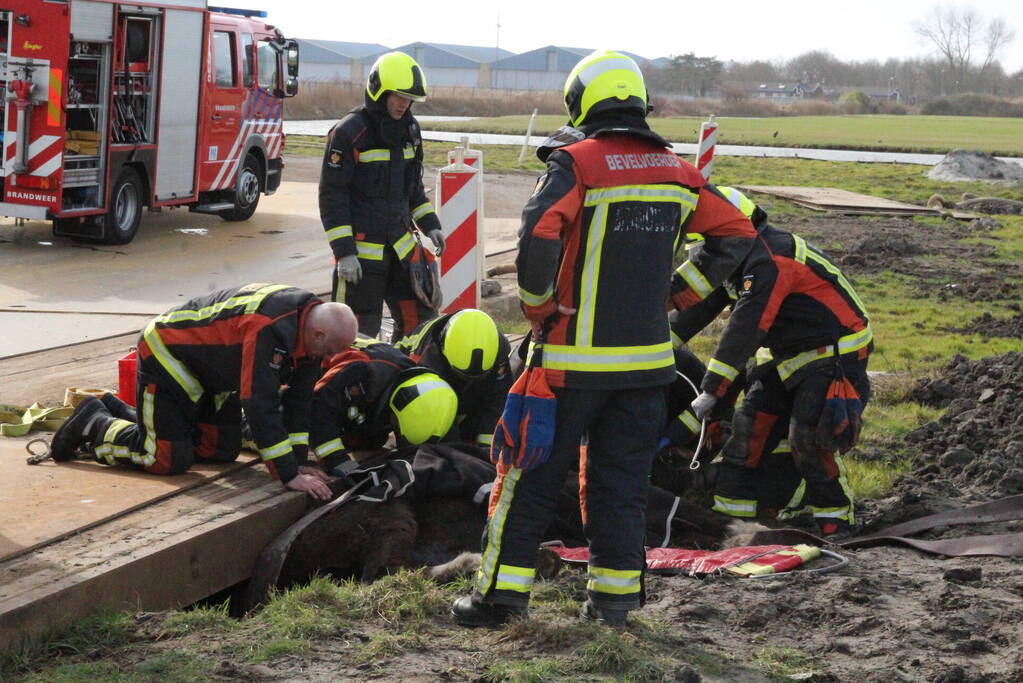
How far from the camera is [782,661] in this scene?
13.6 ft

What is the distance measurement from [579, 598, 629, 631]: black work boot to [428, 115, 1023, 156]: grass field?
31361 mm

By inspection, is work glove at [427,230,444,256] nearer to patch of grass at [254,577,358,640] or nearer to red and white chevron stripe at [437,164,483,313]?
red and white chevron stripe at [437,164,483,313]

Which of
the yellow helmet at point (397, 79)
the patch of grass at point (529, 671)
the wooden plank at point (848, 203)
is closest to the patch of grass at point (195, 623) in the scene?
the patch of grass at point (529, 671)

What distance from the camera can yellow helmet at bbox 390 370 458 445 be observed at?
5828 mm

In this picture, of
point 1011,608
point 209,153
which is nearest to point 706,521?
point 1011,608

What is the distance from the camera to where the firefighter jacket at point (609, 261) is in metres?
4.15

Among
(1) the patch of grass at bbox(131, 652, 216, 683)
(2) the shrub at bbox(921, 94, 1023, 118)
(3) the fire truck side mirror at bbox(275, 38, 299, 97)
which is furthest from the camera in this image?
(2) the shrub at bbox(921, 94, 1023, 118)

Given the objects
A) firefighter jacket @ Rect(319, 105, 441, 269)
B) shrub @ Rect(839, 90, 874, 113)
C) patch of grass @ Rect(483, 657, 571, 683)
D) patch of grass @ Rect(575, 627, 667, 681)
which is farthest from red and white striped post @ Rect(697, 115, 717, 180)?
shrub @ Rect(839, 90, 874, 113)

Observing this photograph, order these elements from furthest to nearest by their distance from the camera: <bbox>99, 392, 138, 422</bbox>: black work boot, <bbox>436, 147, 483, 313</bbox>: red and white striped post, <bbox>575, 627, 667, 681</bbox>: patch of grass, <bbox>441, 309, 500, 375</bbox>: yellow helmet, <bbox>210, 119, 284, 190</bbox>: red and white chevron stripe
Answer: <bbox>210, 119, 284, 190</bbox>: red and white chevron stripe → <bbox>436, 147, 483, 313</bbox>: red and white striped post → <bbox>99, 392, 138, 422</bbox>: black work boot → <bbox>441, 309, 500, 375</bbox>: yellow helmet → <bbox>575, 627, 667, 681</bbox>: patch of grass

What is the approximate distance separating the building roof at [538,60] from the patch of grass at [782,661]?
373ft

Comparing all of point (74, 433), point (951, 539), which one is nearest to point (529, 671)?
point (951, 539)

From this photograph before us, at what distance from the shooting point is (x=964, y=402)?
26.0 feet

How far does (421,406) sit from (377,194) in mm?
1852

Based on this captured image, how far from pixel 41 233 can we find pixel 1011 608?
12.3 meters
